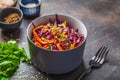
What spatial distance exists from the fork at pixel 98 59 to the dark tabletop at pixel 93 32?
15mm

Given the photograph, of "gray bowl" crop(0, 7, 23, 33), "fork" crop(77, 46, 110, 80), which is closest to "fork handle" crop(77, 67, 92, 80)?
"fork" crop(77, 46, 110, 80)

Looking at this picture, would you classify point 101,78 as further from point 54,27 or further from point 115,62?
point 54,27

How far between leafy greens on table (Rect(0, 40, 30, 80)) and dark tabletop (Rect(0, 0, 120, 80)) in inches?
0.8

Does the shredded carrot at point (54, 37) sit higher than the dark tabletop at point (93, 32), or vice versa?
the shredded carrot at point (54, 37)

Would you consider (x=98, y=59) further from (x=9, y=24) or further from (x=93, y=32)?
(x=9, y=24)

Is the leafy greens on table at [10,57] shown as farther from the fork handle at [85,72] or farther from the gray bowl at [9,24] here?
the fork handle at [85,72]

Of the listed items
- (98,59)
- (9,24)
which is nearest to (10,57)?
(9,24)

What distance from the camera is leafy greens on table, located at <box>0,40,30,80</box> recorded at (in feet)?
2.88

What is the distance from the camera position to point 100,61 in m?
0.93

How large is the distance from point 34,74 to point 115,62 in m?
0.29

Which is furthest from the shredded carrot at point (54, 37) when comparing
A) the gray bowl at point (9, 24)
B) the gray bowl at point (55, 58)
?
the gray bowl at point (9, 24)

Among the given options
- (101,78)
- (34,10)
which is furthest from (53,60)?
(34,10)

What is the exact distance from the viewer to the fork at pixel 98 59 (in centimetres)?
91

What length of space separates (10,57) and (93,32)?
354 mm
